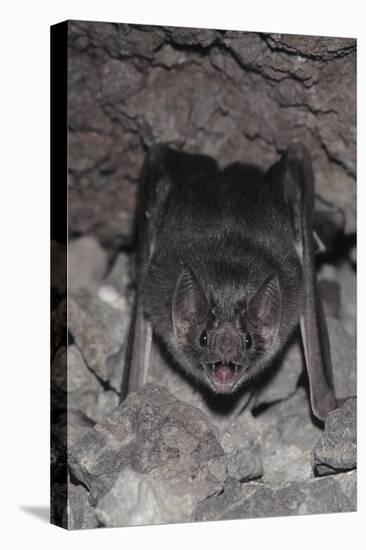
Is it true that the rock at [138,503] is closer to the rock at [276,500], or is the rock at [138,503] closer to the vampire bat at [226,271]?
the rock at [276,500]

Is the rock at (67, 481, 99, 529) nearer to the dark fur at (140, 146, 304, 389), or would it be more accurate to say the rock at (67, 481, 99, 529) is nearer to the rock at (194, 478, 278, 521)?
the rock at (194, 478, 278, 521)

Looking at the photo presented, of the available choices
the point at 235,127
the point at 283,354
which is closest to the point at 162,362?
the point at 283,354

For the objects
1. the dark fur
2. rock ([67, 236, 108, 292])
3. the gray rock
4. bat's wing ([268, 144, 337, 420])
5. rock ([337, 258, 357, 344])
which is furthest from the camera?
rock ([67, 236, 108, 292])

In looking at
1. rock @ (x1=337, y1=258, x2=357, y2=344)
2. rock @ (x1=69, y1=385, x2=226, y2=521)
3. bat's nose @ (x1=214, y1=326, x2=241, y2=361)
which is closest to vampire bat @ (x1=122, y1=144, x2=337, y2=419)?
bat's nose @ (x1=214, y1=326, x2=241, y2=361)

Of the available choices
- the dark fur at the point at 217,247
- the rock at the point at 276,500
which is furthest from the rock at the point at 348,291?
the rock at the point at 276,500

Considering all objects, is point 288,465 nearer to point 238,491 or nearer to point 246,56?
point 238,491
